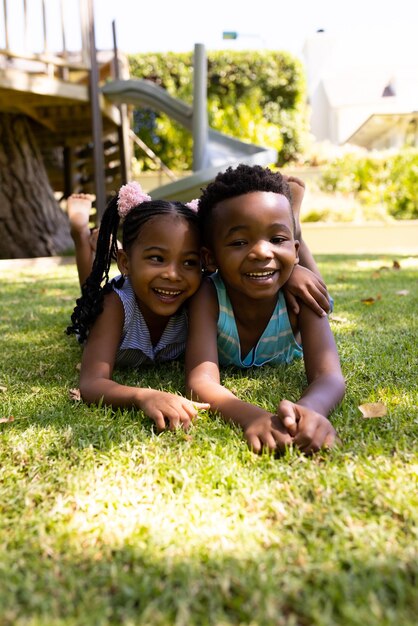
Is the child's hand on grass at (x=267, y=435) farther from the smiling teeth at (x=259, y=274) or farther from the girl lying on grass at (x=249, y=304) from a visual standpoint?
the smiling teeth at (x=259, y=274)

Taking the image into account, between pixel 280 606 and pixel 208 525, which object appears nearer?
pixel 280 606

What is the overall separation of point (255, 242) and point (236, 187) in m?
0.23

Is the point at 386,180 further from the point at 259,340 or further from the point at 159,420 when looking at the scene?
the point at 159,420

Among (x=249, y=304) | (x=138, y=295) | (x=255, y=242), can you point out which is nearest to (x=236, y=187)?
Result: (x=255, y=242)

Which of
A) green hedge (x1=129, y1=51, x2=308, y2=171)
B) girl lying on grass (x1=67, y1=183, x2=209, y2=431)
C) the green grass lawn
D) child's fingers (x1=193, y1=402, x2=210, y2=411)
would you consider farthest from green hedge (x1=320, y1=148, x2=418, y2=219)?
child's fingers (x1=193, y1=402, x2=210, y2=411)

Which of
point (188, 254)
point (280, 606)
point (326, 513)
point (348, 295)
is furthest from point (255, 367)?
point (348, 295)

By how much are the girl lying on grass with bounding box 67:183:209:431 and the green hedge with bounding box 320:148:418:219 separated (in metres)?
10.7

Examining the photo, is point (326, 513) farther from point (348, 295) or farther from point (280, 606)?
point (348, 295)

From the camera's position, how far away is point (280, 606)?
1.07 m

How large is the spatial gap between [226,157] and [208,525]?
845cm

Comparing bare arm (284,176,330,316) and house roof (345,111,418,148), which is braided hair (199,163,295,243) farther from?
house roof (345,111,418,148)

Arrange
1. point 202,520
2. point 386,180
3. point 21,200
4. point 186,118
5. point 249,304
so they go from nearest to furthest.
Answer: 1. point 202,520
2. point 249,304
3. point 21,200
4. point 186,118
5. point 386,180

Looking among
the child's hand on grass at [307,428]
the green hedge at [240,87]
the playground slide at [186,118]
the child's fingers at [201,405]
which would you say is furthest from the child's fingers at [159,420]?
the green hedge at [240,87]

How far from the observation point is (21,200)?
29.1 ft
